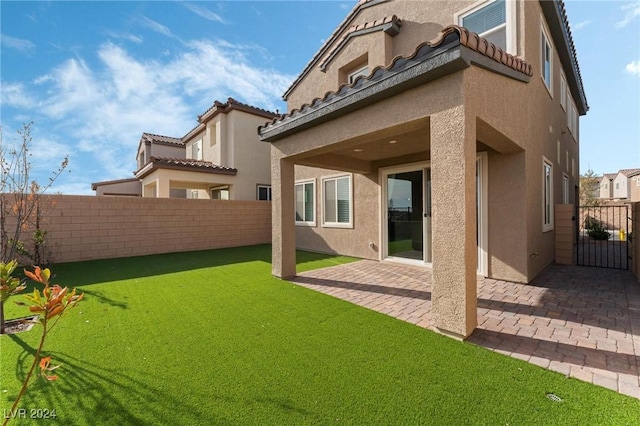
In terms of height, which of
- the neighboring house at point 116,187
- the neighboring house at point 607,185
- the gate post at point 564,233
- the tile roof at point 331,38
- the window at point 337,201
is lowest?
the gate post at point 564,233

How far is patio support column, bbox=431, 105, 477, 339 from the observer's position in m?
4.18

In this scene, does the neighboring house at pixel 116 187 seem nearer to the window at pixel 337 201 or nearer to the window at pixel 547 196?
the window at pixel 337 201

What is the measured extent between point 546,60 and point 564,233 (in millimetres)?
6022

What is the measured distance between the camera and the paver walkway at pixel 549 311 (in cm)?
374

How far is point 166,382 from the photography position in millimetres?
3309

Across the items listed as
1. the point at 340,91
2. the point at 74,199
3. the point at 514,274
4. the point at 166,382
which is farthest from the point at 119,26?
the point at 514,274

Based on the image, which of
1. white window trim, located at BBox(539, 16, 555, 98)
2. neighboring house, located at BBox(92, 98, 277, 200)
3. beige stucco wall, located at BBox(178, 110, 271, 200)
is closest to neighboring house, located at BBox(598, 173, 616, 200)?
white window trim, located at BBox(539, 16, 555, 98)

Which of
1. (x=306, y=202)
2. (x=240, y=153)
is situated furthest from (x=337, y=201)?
(x=240, y=153)

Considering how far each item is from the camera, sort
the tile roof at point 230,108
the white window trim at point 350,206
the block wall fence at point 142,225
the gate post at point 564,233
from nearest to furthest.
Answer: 1. the gate post at point 564,233
2. the block wall fence at point 142,225
3. the white window trim at point 350,206
4. the tile roof at point 230,108

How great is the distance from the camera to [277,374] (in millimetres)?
3465

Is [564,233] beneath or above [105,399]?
above

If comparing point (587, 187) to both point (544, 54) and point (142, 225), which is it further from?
point (142, 225)

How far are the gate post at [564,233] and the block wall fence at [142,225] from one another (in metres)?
13.3

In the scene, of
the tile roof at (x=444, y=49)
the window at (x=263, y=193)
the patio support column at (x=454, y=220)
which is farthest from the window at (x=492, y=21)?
the window at (x=263, y=193)
